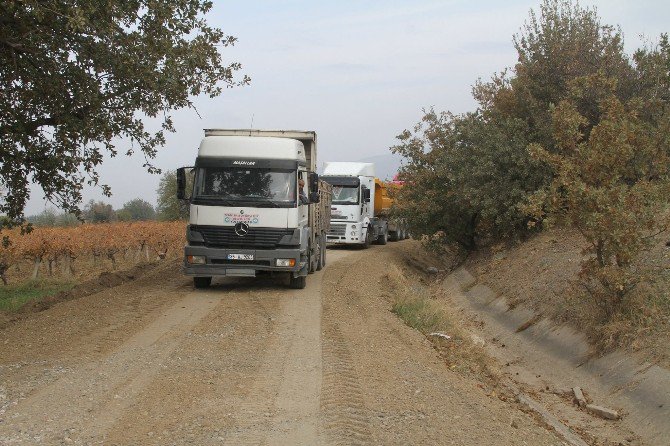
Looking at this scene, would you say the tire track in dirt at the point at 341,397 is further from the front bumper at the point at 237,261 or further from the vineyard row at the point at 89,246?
the vineyard row at the point at 89,246

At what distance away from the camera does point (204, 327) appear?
11.5 metres

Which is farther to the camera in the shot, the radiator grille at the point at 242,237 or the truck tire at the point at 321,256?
the truck tire at the point at 321,256

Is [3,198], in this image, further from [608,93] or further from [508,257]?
[608,93]

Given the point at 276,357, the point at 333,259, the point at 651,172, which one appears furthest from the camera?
the point at 333,259

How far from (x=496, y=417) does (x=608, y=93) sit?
17429mm

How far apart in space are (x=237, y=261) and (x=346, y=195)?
604 inches

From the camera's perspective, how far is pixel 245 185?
1527 centimetres

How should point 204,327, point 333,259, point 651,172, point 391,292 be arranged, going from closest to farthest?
point 204,327 < point 651,172 < point 391,292 < point 333,259

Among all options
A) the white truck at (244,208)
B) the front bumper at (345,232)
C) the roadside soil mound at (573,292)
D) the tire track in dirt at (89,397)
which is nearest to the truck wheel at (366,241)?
the front bumper at (345,232)

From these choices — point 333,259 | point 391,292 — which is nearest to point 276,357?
point 391,292

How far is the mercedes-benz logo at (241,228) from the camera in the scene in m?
15.0

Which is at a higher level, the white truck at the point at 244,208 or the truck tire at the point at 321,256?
the white truck at the point at 244,208

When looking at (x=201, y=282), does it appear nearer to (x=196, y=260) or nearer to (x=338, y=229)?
(x=196, y=260)

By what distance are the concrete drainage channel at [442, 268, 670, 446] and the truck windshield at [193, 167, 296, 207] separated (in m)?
5.86
